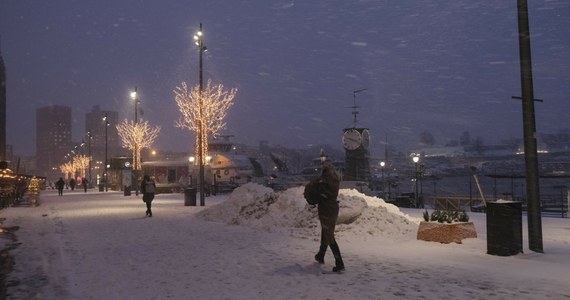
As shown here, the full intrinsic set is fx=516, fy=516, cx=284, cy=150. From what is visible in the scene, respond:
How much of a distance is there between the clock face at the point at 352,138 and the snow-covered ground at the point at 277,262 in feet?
94.2

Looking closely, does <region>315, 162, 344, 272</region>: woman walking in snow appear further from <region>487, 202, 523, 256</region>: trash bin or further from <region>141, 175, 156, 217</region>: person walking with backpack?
<region>141, 175, 156, 217</region>: person walking with backpack

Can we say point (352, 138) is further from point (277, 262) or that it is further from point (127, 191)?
point (277, 262)

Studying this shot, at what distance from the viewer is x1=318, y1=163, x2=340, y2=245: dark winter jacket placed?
929 cm

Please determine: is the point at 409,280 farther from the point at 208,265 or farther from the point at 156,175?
the point at 156,175

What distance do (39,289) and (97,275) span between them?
1194 mm

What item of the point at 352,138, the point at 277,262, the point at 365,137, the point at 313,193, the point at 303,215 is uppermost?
the point at 365,137

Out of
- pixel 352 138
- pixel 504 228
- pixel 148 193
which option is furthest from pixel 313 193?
pixel 352 138

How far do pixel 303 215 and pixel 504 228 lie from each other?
6.45 meters

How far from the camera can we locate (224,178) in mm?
71812

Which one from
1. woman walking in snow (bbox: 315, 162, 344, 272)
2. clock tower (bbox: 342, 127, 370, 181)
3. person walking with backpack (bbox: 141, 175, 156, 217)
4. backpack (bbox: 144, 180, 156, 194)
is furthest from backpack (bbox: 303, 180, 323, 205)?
clock tower (bbox: 342, 127, 370, 181)

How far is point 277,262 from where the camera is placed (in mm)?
10109

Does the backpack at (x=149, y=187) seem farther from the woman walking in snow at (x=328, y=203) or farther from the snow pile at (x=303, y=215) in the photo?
the woman walking in snow at (x=328, y=203)

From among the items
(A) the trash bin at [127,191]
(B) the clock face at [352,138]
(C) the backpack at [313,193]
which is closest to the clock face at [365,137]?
(B) the clock face at [352,138]

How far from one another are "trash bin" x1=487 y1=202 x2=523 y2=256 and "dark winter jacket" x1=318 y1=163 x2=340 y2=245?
3.60 metres
